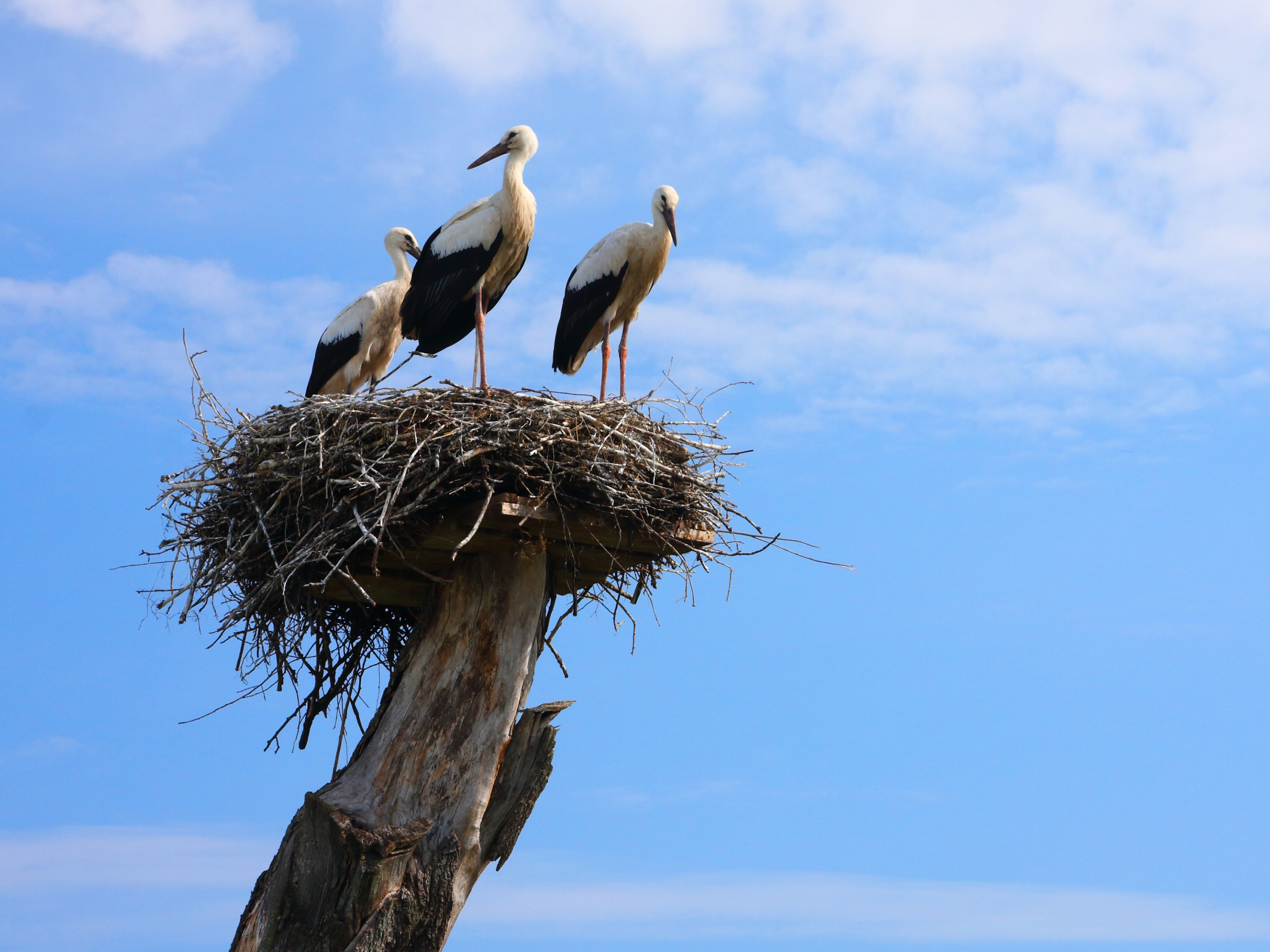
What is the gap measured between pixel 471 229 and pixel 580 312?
902 mm

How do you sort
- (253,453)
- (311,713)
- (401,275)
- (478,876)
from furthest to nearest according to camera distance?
(401,275) < (311,713) < (253,453) < (478,876)

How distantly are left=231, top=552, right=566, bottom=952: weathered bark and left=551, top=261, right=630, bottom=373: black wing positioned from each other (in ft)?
8.22

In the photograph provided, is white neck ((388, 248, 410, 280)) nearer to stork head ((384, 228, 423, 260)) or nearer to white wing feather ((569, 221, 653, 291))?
stork head ((384, 228, 423, 260))

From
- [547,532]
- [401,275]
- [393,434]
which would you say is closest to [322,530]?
[393,434]

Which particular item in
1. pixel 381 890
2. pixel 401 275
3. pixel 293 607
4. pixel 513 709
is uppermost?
pixel 401 275

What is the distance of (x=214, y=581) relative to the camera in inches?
224

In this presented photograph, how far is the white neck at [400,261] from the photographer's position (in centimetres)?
935

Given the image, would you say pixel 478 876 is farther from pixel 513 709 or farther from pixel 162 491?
pixel 162 491

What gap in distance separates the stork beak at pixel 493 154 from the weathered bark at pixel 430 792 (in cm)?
341

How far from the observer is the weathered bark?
5.07 meters

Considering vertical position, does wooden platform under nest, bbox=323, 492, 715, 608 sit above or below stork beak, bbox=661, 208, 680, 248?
below

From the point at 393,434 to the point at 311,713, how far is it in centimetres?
182

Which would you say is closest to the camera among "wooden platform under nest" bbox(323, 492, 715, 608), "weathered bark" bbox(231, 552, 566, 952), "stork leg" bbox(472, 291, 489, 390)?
"weathered bark" bbox(231, 552, 566, 952)

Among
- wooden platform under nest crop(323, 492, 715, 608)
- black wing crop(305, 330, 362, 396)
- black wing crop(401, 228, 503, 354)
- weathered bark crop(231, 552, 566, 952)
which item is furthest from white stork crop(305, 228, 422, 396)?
weathered bark crop(231, 552, 566, 952)
